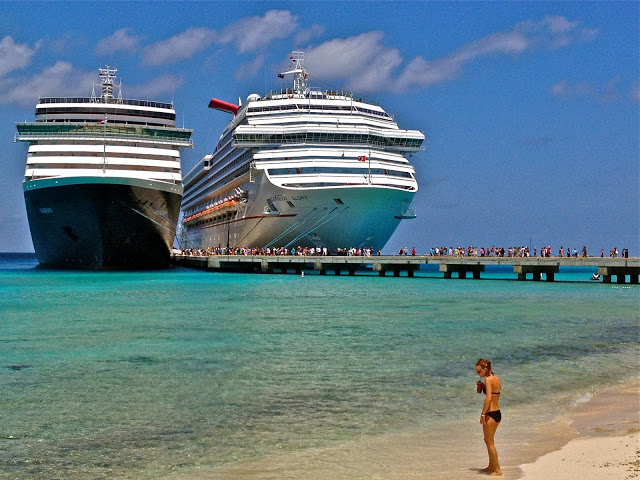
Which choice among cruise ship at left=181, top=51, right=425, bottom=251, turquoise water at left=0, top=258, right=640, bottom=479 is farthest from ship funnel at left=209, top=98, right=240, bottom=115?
turquoise water at left=0, top=258, right=640, bottom=479

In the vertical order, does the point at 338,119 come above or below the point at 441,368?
above

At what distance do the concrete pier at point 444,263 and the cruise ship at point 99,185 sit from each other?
6.12 m

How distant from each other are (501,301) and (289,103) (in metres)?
34.4

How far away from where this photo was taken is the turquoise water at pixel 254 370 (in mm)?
10211

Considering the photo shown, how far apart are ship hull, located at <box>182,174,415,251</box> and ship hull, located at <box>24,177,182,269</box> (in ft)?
21.3

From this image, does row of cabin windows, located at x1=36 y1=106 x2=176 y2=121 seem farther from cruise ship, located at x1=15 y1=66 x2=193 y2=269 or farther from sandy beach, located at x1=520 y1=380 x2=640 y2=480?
sandy beach, located at x1=520 y1=380 x2=640 y2=480

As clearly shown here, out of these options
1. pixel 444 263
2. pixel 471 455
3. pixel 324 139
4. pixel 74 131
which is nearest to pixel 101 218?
pixel 74 131

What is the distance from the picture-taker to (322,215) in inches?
2165

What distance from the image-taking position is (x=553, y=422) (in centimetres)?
1122

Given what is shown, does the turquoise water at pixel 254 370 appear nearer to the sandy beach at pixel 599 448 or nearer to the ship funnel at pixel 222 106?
the sandy beach at pixel 599 448

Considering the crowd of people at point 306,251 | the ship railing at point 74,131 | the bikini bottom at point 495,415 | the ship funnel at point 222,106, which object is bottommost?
the bikini bottom at point 495,415

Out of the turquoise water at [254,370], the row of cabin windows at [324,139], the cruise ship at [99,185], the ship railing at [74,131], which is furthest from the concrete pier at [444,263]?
the turquoise water at [254,370]

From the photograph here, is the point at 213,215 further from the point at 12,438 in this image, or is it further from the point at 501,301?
the point at 12,438

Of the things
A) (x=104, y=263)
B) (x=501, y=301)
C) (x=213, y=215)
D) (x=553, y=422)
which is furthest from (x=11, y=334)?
(x=213, y=215)
